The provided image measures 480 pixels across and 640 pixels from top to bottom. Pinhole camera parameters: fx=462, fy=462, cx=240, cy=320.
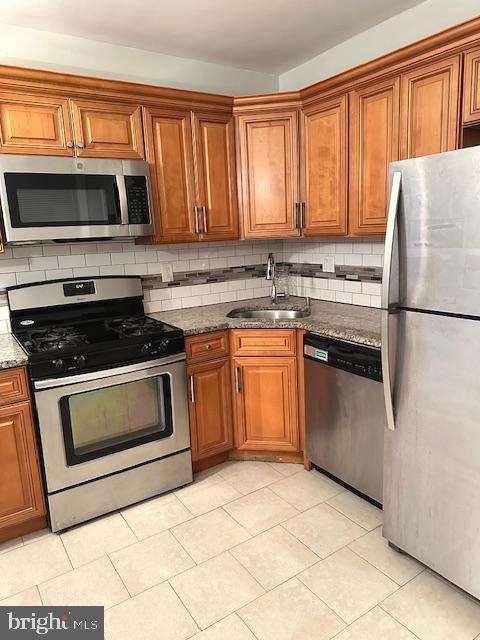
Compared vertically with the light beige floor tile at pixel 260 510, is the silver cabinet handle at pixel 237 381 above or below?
above

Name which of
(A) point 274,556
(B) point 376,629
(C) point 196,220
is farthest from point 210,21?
(B) point 376,629

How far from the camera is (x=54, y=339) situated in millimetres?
2477

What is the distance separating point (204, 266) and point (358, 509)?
1.87 metres

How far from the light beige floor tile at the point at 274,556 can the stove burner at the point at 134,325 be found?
1184 mm

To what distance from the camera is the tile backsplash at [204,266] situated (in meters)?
2.72

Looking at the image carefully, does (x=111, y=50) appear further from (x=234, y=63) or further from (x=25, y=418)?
(x=25, y=418)

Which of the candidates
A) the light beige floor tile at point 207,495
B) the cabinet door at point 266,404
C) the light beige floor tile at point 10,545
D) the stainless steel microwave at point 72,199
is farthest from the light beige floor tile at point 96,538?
the stainless steel microwave at point 72,199

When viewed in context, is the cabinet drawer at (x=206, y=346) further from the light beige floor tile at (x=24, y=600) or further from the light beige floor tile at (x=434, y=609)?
the light beige floor tile at (x=434, y=609)

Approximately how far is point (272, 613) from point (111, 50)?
3120 mm

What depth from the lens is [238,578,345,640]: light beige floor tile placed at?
5.59ft

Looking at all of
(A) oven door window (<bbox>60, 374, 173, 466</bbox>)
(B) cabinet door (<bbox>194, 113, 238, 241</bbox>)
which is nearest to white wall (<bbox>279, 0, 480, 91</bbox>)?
(B) cabinet door (<bbox>194, 113, 238, 241</bbox>)

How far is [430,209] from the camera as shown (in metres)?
1.67

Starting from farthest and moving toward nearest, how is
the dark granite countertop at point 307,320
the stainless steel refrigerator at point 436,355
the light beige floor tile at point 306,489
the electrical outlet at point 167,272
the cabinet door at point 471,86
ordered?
the electrical outlet at point 167,272 → the light beige floor tile at point 306,489 → the dark granite countertop at point 307,320 → the cabinet door at point 471,86 → the stainless steel refrigerator at point 436,355
